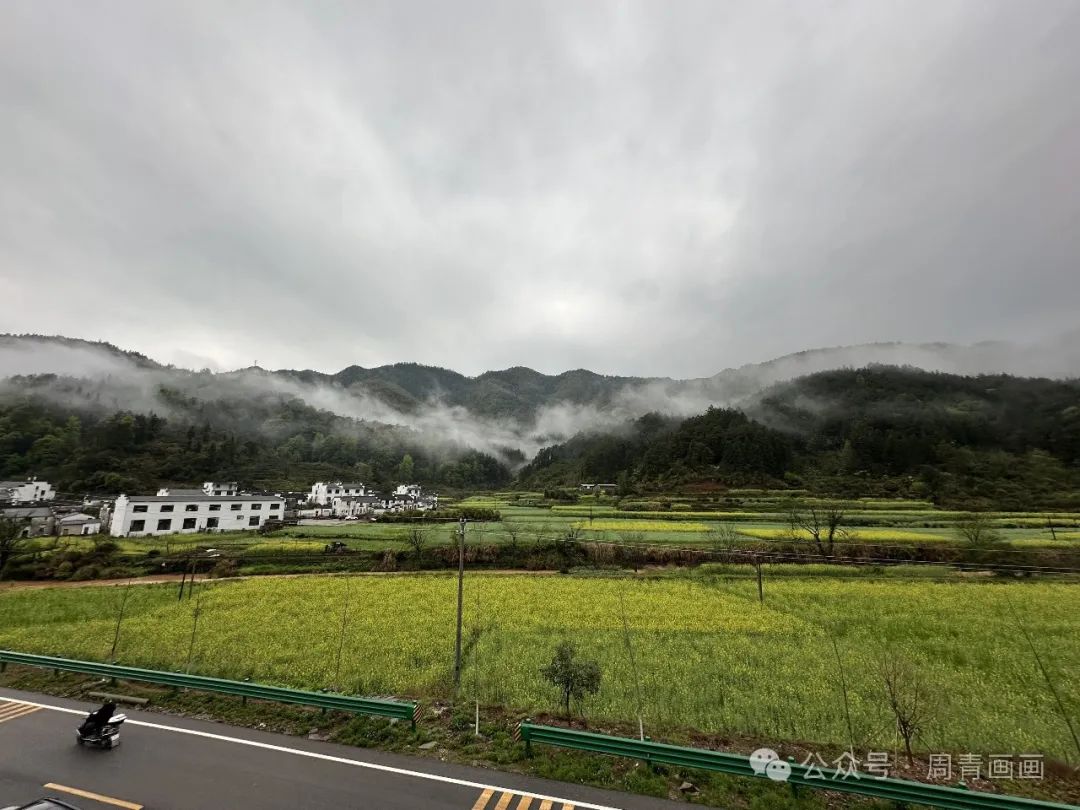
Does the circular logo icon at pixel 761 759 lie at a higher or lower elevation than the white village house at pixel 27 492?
lower

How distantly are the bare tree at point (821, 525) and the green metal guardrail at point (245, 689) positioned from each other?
40057 mm

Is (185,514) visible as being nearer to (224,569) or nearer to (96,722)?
(224,569)

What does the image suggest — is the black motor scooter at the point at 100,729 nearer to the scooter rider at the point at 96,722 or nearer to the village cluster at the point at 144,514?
the scooter rider at the point at 96,722

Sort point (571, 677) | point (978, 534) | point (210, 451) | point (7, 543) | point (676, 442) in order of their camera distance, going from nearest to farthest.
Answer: point (571, 677), point (7, 543), point (978, 534), point (210, 451), point (676, 442)

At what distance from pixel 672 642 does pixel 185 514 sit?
211 feet

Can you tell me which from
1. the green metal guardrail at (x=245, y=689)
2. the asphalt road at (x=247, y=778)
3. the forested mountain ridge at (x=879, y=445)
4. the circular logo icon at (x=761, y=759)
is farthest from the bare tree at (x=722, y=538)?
the forested mountain ridge at (x=879, y=445)

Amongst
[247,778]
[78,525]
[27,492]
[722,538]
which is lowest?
[247,778]

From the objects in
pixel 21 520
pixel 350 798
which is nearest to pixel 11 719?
pixel 350 798

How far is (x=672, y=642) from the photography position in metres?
19.2

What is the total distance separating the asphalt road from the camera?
841 cm

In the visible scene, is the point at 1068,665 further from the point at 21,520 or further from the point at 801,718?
the point at 21,520

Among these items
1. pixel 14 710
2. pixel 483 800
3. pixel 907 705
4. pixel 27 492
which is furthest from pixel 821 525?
pixel 27 492

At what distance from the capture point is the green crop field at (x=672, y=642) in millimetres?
12820

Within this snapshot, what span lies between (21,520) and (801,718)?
74.1m
